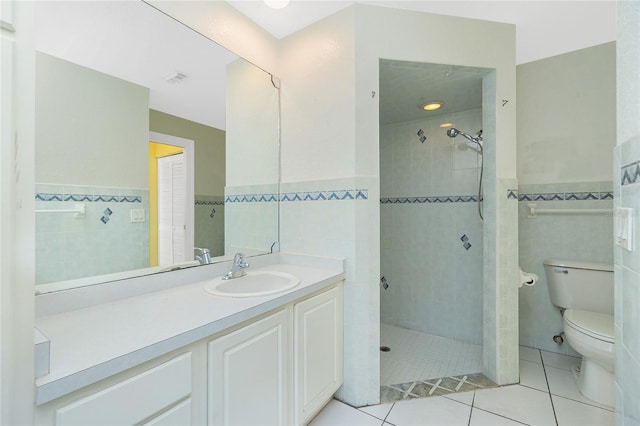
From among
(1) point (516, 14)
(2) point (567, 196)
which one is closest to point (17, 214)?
(1) point (516, 14)

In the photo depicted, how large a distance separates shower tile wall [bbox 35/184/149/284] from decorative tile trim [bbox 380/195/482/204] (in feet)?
7.04

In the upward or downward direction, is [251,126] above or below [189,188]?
above

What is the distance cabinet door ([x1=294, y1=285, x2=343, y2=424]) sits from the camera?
1.33 m

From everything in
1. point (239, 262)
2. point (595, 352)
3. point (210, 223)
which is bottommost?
point (595, 352)

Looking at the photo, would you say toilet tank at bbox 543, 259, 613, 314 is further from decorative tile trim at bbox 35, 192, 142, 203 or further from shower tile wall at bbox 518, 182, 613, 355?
decorative tile trim at bbox 35, 192, 142, 203

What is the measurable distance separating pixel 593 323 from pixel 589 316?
0.42 ft

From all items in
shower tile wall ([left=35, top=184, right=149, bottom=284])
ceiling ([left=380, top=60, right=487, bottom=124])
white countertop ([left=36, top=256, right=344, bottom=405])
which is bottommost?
white countertop ([left=36, top=256, right=344, bottom=405])

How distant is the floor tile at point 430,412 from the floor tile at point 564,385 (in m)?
0.66

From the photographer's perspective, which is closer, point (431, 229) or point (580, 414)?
point (580, 414)

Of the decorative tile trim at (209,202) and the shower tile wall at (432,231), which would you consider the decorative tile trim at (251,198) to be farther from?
the shower tile wall at (432,231)

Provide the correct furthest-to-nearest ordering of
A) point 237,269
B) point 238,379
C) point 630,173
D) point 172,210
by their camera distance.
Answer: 1. point 237,269
2. point 172,210
3. point 238,379
4. point 630,173

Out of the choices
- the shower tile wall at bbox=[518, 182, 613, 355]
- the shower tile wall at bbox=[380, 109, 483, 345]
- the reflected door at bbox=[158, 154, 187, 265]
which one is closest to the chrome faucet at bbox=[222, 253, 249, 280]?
the reflected door at bbox=[158, 154, 187, 265]

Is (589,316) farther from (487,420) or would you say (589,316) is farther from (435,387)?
(435,387)

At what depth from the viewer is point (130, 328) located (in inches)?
34.4
